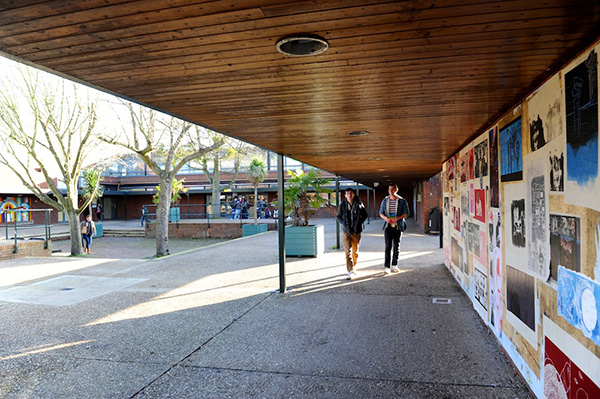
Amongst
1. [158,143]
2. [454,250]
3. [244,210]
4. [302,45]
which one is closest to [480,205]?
[454,250]

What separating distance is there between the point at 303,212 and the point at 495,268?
715 cm

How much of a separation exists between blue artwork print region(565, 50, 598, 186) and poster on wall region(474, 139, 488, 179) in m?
2.50

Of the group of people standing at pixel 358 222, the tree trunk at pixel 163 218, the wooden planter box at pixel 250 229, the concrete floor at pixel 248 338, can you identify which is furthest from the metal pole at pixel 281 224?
the wooden planter box at pixel 250 229

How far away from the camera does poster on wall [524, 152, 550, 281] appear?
3051mm

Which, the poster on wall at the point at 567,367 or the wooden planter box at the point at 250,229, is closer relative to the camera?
the poster on wall at the point at 567,367

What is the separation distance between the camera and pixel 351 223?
7746 mm

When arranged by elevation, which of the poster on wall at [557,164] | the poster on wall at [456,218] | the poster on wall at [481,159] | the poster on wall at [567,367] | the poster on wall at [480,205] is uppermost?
the poster on wall at [481,159]

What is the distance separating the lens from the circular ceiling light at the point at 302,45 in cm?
254

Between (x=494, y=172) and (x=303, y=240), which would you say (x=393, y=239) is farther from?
(x=494, y=172)

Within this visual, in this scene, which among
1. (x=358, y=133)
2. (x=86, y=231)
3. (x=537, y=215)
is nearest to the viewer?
(x=537, y=215)

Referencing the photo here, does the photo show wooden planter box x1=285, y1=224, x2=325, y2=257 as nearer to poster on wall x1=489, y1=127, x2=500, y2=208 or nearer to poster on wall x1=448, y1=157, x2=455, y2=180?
poster on wall x1=448, y1=157, x2=455, y2=180

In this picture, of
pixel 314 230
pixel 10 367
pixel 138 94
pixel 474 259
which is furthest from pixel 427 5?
pixel 314 230

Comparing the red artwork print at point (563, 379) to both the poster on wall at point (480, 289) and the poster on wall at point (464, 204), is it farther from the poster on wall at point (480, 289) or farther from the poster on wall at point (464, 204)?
the poster on wall at point (464, 204)

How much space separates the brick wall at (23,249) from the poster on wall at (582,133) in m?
13.6
